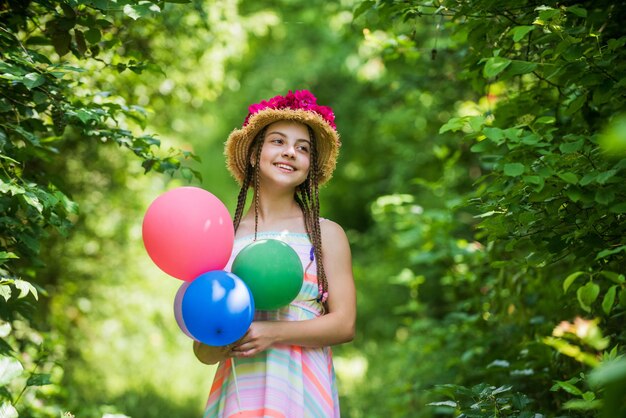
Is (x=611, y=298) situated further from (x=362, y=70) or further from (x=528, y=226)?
(x=362, y=70)

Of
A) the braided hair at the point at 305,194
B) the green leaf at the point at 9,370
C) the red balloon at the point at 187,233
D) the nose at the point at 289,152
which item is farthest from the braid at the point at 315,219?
the green leaf at the point at 9,370

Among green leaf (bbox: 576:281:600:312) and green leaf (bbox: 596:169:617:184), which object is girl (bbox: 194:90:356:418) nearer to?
green leaf (bbox: 576:281:600:312)

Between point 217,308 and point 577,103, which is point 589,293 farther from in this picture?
point 217,308

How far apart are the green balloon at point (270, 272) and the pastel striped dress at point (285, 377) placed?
7.6 inches

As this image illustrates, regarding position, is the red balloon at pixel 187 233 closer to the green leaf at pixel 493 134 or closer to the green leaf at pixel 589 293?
the green leaf at pixel 493 134

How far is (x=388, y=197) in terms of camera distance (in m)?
4.23

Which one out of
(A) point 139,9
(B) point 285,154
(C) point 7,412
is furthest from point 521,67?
(C) point 7,412

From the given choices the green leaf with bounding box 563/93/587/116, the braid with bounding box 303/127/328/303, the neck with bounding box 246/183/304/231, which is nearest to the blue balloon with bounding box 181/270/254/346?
the braid with bounding box 303/127/328/303

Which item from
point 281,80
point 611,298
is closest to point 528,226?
point 611,298

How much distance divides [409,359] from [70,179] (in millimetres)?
2870

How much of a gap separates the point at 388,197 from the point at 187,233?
7.53 feet

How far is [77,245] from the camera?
552cm

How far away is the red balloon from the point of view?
2102 mm

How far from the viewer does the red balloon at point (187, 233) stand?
210cm
